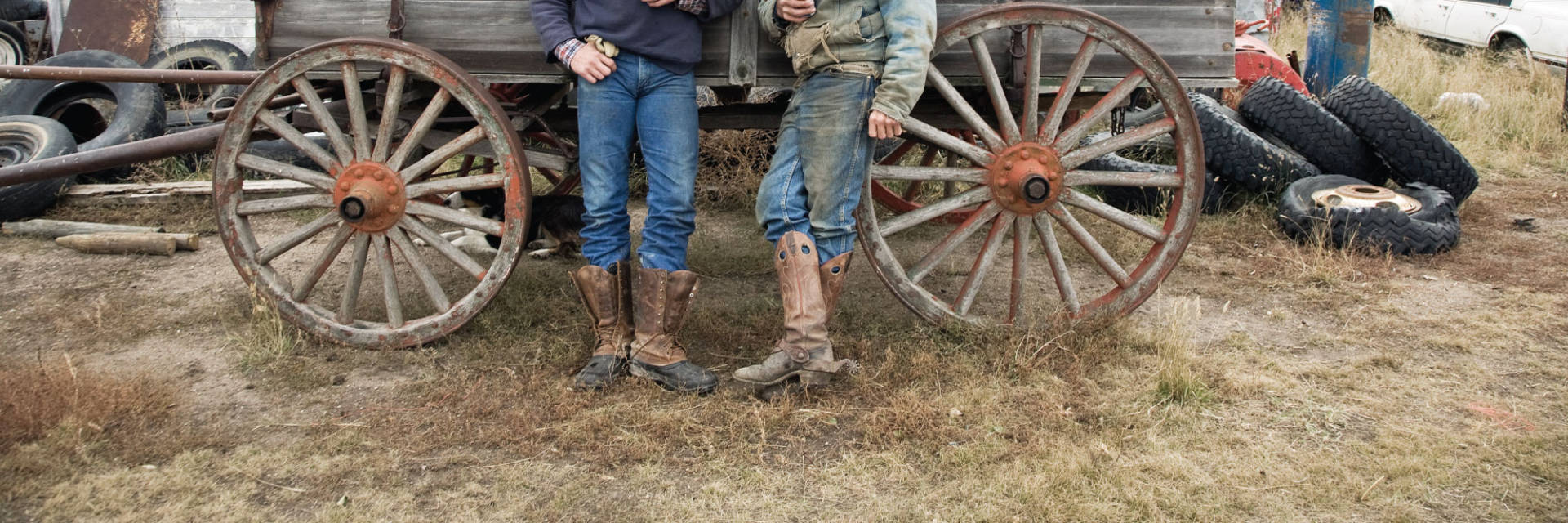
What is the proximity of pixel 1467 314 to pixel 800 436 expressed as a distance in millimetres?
2961

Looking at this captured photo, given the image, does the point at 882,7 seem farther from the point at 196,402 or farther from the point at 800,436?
the point at 196,402

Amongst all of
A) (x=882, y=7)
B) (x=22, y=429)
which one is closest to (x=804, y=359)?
(x=882, y=7)

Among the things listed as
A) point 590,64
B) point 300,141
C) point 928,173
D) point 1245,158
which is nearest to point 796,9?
point 590,64

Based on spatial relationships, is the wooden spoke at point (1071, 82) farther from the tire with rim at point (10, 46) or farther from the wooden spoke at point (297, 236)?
the tire with rim at point (10, 46)

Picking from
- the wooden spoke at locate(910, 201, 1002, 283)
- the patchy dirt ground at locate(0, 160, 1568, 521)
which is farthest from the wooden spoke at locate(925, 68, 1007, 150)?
the patchy dirt ground at locate(0, 160, 1568, 521)

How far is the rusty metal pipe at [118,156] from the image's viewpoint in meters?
4.23

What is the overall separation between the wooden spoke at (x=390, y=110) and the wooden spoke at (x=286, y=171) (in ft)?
0.62

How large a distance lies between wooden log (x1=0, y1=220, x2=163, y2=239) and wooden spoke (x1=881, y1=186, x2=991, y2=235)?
3.87 metres

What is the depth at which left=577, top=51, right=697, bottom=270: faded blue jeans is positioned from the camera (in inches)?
141

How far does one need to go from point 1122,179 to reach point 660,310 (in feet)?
5.69

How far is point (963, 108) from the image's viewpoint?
3795 millimetres

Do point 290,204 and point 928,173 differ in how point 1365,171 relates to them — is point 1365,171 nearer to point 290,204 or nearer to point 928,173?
point 928,173

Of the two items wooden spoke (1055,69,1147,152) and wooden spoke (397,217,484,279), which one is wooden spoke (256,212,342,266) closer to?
wooden spoke (397,217,484,279)

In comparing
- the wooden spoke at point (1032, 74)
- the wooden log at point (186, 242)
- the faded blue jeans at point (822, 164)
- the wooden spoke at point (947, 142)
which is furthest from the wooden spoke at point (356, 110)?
the wooden spoke at point (1032, 74)
